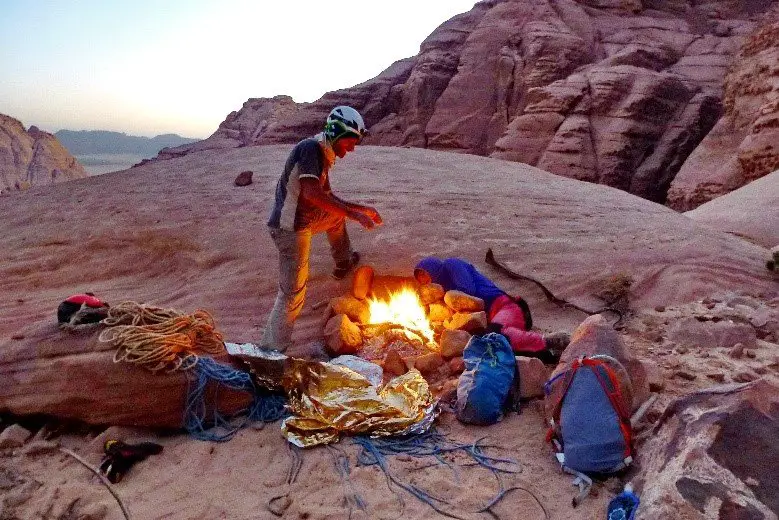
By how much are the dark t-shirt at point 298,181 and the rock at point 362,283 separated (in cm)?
71

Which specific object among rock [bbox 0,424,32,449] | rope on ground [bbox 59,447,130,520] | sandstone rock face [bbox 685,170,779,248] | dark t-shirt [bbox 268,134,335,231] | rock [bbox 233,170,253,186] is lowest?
sandstone rock face [bbox 685,170,779,248]

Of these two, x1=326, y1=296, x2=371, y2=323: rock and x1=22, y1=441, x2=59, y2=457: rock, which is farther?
x1=326, y1=296, x2=371, y2=323: rock

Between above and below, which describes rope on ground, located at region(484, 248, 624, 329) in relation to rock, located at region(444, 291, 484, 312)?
below

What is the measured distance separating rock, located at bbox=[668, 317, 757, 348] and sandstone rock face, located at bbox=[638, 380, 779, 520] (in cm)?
164

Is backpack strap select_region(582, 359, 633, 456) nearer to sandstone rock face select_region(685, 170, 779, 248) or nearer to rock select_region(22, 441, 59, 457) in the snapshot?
rock select_region(22, 441, 59, 457)

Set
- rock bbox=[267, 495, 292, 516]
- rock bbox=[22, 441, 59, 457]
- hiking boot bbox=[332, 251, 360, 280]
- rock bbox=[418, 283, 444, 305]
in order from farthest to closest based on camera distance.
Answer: hiking boot bbox=[332, 251, 360, 280]
rock bbox=[418, 283, 444, 305]
rock bbox=[22, 441, 59, 457]
rock bbox=[267, 495, 292, 516]

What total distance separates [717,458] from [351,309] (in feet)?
9.49

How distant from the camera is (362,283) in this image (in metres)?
4.90

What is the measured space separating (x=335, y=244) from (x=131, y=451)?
8.35 feet

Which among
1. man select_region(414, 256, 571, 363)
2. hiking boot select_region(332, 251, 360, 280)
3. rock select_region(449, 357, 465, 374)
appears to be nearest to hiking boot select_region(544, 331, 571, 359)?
man select_region(414, 256, 571, 363)

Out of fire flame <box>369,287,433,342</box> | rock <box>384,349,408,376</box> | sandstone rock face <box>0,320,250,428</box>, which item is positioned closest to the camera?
sandstone rock face <box>0,320,250,428</box>

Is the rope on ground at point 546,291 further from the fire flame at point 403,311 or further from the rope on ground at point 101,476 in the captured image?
the rope on ground at point 101,476

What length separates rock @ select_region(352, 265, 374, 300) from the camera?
488cm

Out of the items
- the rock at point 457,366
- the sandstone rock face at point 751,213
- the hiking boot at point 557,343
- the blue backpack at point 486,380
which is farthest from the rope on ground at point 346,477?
the sandstone rock face at point 751,213
